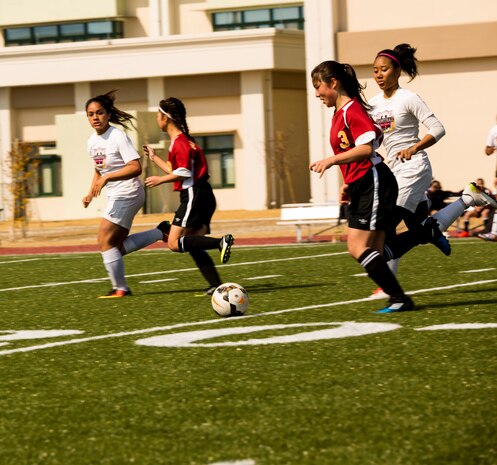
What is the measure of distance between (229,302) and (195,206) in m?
1.91

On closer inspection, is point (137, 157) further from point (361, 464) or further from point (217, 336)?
point (361, 464)

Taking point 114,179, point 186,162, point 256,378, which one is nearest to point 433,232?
point 186,162

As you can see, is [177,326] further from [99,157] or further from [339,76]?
[99,157]

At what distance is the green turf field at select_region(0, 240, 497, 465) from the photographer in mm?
5395

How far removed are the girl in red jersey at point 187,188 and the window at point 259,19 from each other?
32.9 metres

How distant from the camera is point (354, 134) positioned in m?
9.20

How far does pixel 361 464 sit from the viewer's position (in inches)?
198

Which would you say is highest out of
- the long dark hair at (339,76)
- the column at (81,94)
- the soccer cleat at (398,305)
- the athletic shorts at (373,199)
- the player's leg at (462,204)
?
the column at (81,94)

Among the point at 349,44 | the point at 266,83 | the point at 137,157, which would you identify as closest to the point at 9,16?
the point at 266,83

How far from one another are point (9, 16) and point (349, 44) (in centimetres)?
1820

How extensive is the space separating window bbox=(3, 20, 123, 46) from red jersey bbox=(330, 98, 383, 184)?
3625 centimetres

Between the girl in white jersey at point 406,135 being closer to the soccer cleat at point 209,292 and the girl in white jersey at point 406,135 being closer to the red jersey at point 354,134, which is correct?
the red jersey at point 354,134

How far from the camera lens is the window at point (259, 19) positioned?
144ft

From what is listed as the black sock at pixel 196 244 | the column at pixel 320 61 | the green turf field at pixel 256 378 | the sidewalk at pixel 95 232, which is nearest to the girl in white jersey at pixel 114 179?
the green turf field at pixel 256 378
